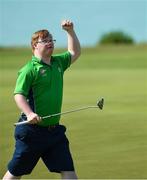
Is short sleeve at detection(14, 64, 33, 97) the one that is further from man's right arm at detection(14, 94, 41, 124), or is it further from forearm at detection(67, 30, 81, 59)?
forearm at detection(67, 30, 81, 59)

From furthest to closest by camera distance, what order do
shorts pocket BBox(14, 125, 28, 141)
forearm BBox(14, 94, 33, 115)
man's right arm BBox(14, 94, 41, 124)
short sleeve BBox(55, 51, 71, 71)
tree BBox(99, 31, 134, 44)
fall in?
1. tree BBox(99, 31, 134, 44)
2. short sleeve BBox(55, 51, 71, 71)
3. shorts pocket BBox(14, 125, 28, 141)
4. forearm BBox(14, 94, 33, 115)
5. man's right arm BBox(14, 94, 41, 124)

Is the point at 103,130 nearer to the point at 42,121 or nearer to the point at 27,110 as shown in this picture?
the point at 42,121

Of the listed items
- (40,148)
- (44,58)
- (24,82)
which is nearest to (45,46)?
(44,58)

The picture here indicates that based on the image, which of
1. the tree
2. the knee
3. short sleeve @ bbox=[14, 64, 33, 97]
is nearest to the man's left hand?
A: short sleeve @ bbox=[14, 64, 33, 97]

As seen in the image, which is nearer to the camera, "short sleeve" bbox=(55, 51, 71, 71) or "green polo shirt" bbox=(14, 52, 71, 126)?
"green polo shirt" bbox=(14, 52, 71, 126)

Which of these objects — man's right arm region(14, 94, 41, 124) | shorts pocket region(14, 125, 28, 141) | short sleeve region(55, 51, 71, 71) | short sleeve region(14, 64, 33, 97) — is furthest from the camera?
short sleeve region(55, 51, 71, 71)

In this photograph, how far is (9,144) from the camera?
33.6 ft

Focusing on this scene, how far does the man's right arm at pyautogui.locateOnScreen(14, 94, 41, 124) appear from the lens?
6496 mm

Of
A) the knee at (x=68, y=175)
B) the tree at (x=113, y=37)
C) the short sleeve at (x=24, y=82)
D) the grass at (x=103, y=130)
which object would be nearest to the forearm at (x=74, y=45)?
the short sleeve at (x=24, y=82)

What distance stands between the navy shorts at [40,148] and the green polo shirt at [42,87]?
0.09m

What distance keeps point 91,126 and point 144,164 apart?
3.32m

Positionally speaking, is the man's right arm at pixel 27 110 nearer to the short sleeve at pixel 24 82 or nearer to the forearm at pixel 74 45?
the short sleeve at pixel 24 82

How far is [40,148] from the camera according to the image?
685 cm

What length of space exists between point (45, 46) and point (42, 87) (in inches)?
14.9
